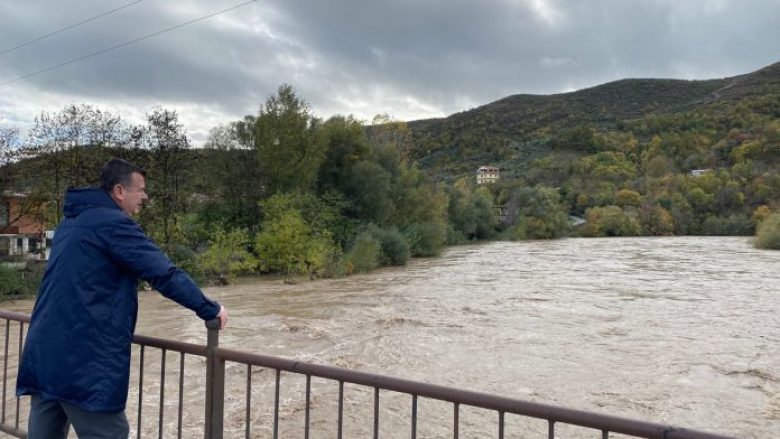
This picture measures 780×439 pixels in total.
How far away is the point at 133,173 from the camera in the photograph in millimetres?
2748

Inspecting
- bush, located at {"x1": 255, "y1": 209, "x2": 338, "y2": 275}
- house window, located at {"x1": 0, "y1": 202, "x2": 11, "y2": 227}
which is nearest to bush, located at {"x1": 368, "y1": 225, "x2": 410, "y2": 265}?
bush, located at {"x1": 255, "y1": 209, "x2": 338, "y2": 275}

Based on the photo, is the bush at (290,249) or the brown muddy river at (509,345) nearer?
the brown muddy river at (509,345)

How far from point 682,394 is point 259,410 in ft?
18.3

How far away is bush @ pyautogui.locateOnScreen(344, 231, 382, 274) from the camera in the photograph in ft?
78.3

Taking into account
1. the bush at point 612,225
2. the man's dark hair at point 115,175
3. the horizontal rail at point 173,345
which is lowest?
the horizontal rail at point 173,345

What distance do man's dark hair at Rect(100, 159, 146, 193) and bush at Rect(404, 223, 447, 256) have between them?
2845cm

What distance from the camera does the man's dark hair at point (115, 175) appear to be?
2656 millimetres

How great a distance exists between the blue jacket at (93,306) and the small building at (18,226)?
53.1 ft

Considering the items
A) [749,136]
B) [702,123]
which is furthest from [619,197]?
[702,123]

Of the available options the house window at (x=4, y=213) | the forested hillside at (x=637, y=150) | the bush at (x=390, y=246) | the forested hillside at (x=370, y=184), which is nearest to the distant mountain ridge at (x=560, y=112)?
the forested hillside at (x=637, y=150)

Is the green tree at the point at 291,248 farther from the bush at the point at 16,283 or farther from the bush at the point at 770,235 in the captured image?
the bush at the point at 770,235

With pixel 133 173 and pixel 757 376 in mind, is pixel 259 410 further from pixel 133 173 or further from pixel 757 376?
pixel 757 376

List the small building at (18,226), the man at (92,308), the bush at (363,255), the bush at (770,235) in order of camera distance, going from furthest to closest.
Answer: the bush at (770,235) → the bush at (363,255) → the small building at (18,226) → the man at (92,308)

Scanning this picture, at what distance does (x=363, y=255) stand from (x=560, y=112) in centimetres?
9503
